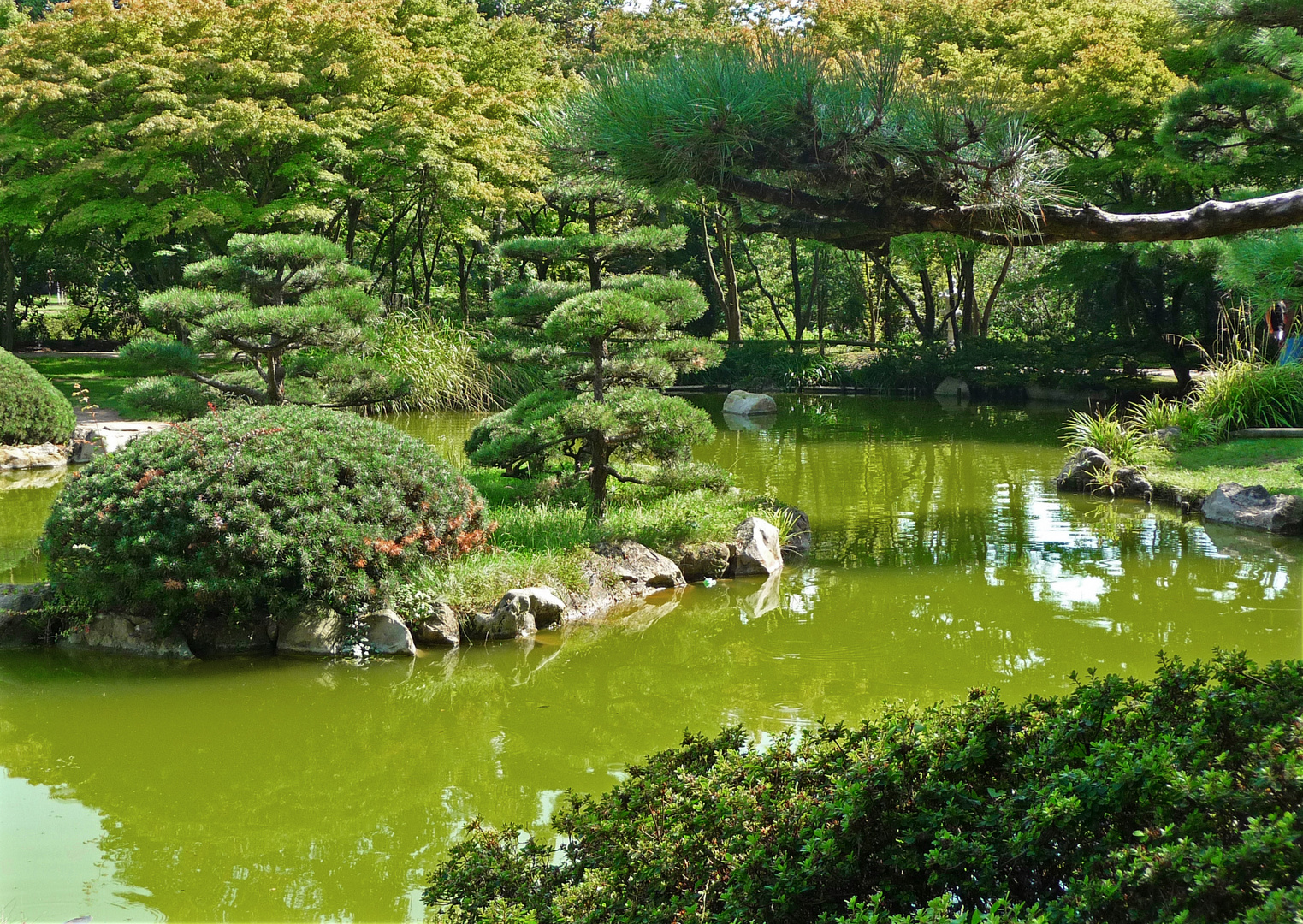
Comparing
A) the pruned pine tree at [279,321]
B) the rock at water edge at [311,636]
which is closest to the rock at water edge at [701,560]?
the rock at water edge at [311,636]

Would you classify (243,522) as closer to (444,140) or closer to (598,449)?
(598,449)

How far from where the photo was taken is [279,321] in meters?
7.40

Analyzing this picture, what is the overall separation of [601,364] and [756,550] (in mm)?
1901

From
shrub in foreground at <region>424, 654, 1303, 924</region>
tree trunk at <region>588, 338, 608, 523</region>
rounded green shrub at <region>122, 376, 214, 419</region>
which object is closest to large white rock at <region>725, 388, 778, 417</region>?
tree trunk at <region>588, 338, 608, 523</region>

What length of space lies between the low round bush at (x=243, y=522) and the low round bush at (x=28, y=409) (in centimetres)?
727

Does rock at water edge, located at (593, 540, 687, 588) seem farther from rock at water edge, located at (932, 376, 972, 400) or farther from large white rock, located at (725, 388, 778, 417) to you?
rock at water edge, located at (932, 376, 972, 400)

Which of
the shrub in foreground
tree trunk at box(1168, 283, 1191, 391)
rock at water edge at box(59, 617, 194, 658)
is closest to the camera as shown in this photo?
the shrub in foreground

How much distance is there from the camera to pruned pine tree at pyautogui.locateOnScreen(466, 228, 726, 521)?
23.9 feet

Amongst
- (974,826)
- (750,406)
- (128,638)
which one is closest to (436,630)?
(128,638)

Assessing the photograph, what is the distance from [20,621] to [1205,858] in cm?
608

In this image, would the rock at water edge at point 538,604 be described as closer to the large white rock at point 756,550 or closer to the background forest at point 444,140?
the large white rock at point 756,550

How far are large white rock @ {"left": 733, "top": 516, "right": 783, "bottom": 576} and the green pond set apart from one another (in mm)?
197

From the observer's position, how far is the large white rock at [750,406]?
17.2 m

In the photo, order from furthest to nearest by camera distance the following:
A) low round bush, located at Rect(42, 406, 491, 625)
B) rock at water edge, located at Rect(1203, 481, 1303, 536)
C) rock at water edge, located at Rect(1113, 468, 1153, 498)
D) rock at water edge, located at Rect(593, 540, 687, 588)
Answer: rock at water edge, located at Rect(1113, 468, 1153, 498) < rock at water edge, located at Rect(1203, 481, 1303, 536) < rock at water edge, located at Rect(593, 540, 687, 588) < low round bush, located at Rect(42, 406, 491, 625)
